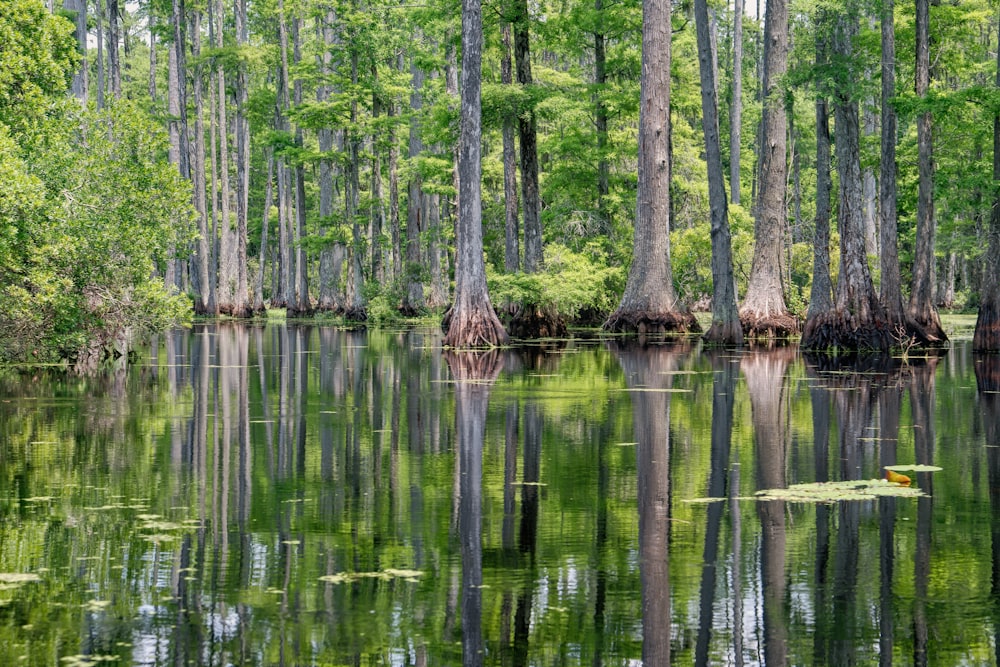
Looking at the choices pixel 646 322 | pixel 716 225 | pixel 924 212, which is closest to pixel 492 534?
pixel 646 322

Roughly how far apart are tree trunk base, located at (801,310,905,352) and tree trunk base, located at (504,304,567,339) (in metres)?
8.24

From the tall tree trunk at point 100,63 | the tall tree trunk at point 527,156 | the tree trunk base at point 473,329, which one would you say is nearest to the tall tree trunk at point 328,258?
the tall tree trunk at point 100,63

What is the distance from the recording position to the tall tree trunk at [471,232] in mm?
25188

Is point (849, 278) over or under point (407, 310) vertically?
over

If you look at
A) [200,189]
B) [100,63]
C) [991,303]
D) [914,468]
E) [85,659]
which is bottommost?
[85,659]

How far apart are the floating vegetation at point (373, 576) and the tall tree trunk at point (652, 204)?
2195 centimetres

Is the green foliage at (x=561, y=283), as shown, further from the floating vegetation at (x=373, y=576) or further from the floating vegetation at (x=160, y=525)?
the floating vegetation at (x=373, y=576)

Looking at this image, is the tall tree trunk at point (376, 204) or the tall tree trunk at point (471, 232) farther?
the tall tree trunk at point (376, 204)

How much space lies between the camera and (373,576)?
18.0 feet

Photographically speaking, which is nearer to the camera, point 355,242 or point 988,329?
point 988,329

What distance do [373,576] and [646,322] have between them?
2212cm

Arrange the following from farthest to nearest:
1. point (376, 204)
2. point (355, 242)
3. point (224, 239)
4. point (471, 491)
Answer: point (224, 239)
point (376, 204)
point (355, 242)
point (471, 491)

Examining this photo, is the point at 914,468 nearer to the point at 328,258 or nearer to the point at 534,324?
the point at 534,324

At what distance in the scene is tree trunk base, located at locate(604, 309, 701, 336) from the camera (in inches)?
1068
